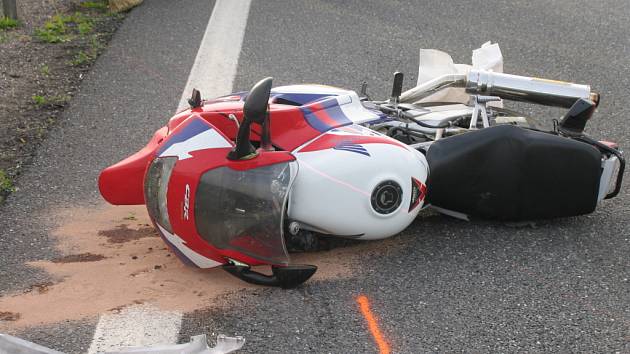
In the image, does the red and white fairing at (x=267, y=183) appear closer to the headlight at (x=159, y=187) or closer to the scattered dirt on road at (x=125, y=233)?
the headlight at (x=159, y=187)

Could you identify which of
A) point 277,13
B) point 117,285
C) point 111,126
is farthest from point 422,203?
point 277,13

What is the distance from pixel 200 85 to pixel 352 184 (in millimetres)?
3256

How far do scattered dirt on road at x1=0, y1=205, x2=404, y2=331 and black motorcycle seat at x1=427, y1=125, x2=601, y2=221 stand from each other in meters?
0.50

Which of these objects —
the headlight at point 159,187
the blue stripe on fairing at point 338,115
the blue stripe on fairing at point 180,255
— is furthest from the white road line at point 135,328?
the blue stripe on fairing at point 338,115

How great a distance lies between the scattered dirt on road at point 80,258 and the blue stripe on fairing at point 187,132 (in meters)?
0.76

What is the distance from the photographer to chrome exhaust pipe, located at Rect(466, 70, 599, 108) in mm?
5309

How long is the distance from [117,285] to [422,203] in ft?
5.48

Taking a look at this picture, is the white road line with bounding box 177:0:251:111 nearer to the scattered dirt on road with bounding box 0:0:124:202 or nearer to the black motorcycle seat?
the scattered dirt on road with bounding box 0:0:124:202

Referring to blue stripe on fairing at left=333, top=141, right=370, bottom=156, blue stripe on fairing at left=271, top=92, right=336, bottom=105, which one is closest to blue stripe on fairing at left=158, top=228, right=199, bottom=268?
blue stripe on fairing at left=333, top=141, right=370, bottom=156

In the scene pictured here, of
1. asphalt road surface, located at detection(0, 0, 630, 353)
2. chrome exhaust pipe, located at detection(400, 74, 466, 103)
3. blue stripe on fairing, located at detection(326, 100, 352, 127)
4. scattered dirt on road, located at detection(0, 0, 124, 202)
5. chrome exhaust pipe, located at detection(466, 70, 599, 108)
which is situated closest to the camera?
asphalt road surface, located at detection(0, 0, 630, 353)

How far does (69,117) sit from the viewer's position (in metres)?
6.90

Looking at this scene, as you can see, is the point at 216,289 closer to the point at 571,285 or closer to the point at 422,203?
the point at 422,203

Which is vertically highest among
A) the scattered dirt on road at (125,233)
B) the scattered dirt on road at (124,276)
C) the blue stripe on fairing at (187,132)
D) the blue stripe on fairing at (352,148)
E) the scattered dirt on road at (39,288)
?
the blue stripe on fairing at (187,132)

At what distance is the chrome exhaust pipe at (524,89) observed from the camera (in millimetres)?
5309
